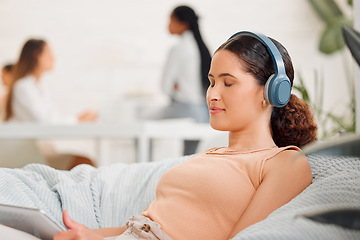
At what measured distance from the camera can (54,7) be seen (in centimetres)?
591

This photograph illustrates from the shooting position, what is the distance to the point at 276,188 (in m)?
0.86

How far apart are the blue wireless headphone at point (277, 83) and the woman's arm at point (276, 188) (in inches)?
4.9

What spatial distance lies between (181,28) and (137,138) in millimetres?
1098

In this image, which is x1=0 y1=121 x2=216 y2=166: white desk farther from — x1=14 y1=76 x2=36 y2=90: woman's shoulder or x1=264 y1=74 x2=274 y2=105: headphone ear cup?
x1=264 y1=74 x2=274 y2=105: headphone ear cup

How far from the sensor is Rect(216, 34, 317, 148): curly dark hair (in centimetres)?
98

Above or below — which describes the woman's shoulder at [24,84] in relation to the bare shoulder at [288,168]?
below

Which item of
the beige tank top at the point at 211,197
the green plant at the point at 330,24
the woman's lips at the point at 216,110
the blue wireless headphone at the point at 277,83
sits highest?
the green plant at the point at 330,24

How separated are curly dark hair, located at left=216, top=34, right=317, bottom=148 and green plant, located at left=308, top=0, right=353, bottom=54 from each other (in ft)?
13.5

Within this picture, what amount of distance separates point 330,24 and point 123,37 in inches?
102

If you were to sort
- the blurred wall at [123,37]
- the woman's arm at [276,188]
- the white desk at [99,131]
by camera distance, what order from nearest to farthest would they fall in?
the woman's arm at [276,188] → the white desk at [99,131] → the blurred wall at [123,37]

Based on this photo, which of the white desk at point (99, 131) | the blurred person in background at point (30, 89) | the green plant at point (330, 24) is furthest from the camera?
the green plant at point (330, 24)

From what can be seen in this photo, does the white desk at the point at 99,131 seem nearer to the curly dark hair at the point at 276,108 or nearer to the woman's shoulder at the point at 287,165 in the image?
the curly dark hair at the point at 276,108

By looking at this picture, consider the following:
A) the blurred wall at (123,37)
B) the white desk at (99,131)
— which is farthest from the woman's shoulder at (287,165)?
the blurred wall at (123,37)

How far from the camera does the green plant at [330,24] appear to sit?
5016 millimetres
